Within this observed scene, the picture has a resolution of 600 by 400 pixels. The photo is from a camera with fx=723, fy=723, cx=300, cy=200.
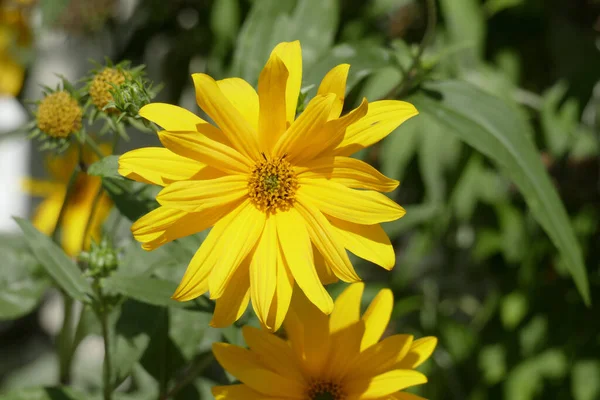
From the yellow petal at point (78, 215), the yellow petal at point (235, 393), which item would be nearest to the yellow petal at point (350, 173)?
the yellow petal at point (235, 393)

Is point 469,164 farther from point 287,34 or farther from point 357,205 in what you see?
point 357,205

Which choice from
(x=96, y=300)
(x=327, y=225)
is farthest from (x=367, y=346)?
(x=96, y=300)

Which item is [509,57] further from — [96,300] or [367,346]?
[96,300]

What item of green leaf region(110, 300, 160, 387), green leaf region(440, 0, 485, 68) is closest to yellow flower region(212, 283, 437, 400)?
green leaf region(110, 300, 160, 387)

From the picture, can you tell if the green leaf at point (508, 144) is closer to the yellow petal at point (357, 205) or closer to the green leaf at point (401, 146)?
the yellow petal at point (357, 205)

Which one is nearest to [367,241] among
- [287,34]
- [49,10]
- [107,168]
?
[107,168]
